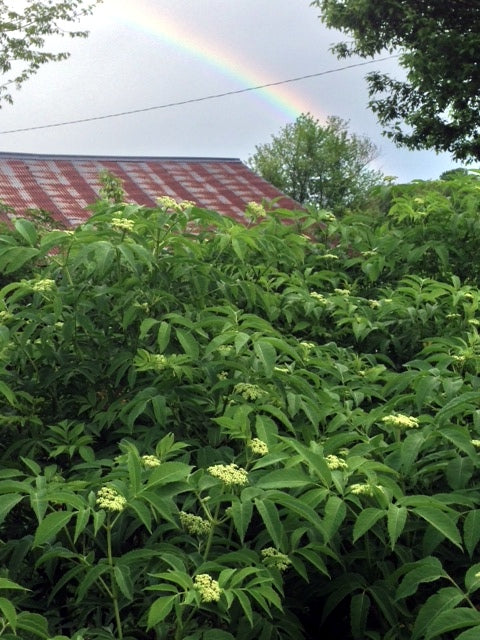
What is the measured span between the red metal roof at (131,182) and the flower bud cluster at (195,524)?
9.91 meters

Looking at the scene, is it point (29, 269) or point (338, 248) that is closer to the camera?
point (29, 269)

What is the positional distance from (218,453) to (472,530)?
27.2 inches

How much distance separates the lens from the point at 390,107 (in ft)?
67.2

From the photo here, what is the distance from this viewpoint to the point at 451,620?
5.48 ft

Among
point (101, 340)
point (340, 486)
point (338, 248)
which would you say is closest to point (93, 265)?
point (101, 340)

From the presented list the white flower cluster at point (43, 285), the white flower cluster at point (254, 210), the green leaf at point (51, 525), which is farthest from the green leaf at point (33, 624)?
the white flower cluster at point (254, 210)

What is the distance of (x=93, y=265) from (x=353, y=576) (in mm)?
1221

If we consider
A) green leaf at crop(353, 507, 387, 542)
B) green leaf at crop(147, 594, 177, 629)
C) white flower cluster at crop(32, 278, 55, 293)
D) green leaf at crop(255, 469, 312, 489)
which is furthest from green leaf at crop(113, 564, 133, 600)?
white flower cluster at crop(32, 278, 55, 293)

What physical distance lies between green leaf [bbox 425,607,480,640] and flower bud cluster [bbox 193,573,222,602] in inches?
16.5

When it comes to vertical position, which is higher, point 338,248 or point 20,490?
point 338,248

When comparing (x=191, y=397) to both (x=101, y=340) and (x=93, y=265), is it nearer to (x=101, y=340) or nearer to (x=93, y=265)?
(x=101, y=340)

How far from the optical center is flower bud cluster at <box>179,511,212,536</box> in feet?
6.39

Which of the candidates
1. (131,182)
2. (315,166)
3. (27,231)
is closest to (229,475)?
(27,231)

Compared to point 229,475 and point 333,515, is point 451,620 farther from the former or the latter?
point 229,475
